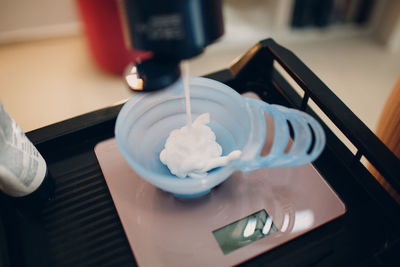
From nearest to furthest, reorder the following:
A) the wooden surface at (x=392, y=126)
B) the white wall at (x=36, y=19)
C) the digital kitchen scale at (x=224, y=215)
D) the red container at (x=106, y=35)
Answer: the digital kitchen scale at (x=224, y=215) < the wooden surface at (x=392, y=126) < the red container at (x=106, y=35) < the white wall at (x=36, y=19)

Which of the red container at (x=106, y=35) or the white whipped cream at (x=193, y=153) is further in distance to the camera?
the red container at (x=106, y=35)

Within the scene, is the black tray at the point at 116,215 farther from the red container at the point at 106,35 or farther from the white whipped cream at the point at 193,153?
the red container at the point at 106,35

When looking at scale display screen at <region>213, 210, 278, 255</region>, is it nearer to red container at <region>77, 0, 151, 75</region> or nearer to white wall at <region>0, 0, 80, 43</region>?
red container at <region>77, 0, 151, 75</region>

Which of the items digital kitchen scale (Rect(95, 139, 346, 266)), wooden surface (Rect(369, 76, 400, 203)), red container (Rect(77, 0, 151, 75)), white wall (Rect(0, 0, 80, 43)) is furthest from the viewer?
white wall (Rect(0, 0, 80, 43))

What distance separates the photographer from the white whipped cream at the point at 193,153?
50 centimetres

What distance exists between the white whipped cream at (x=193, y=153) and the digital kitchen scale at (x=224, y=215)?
0.06 metres

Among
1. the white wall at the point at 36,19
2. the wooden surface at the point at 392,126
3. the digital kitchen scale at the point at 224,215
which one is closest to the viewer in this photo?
the digital kitchen scale at the point at 224,215

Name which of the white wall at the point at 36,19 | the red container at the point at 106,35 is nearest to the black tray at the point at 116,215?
the red container at the point at 106,35

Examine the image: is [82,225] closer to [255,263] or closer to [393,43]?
[255,263]

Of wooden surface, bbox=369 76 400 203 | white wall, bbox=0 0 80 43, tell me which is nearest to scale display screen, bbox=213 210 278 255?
wooden surface, bbox=369 76 400 203

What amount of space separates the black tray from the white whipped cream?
130 millimetres

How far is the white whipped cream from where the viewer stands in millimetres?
502

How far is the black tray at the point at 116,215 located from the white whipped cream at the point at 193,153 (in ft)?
A: 0.43

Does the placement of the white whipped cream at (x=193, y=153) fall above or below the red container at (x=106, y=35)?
above
